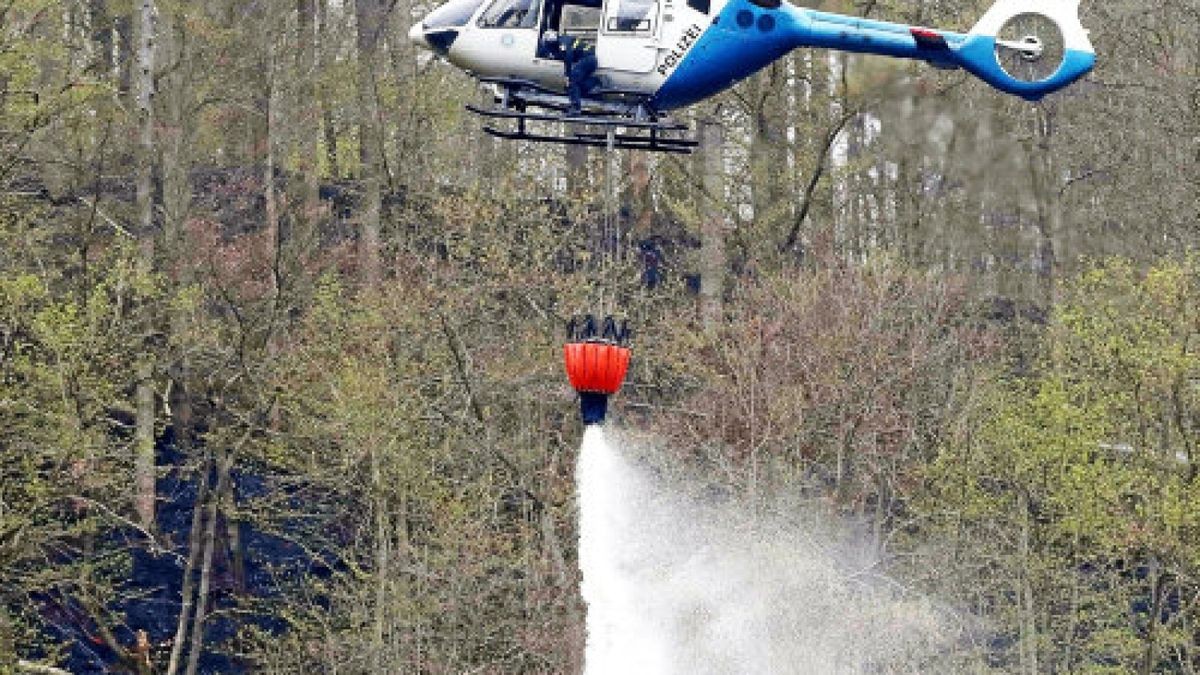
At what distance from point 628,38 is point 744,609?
12410 millimetres

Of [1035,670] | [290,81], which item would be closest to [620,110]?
[1035,670]

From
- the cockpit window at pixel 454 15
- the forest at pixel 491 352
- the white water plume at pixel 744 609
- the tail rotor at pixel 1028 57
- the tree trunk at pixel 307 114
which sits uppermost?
the cockpit window at pixel 454 15

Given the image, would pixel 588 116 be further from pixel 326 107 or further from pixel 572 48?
pixel 326 107

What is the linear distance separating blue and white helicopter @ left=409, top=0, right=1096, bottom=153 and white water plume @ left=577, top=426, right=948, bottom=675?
10621 millimetres

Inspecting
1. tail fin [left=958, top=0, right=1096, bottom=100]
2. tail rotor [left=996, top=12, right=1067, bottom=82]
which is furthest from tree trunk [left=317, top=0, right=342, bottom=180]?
tail fin [left=958, top=0, right=1096, bottom=100]

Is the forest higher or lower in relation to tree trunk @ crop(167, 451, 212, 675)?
higher

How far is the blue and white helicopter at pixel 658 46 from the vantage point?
20141 millimetres

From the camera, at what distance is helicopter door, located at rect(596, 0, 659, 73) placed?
20094mm

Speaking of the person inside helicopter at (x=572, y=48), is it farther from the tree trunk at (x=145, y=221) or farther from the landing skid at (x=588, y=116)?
the tree trunk at (x=145, y=221)

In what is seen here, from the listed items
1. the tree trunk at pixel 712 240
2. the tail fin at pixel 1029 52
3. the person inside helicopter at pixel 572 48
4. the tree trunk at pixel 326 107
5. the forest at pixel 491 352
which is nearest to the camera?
the person inside helicopter at pixel 572 48

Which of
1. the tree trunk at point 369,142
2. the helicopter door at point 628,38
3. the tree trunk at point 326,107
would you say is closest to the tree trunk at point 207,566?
the tree trunk at point 369,142

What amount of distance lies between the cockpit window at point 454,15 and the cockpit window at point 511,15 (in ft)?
0.50

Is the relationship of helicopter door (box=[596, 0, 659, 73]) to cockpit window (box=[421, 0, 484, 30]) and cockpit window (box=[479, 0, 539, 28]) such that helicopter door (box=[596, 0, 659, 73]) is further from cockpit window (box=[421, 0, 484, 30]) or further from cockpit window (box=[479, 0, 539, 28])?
cockpit window (box=[421, 0, 484, 30])

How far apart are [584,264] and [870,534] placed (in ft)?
17.5
